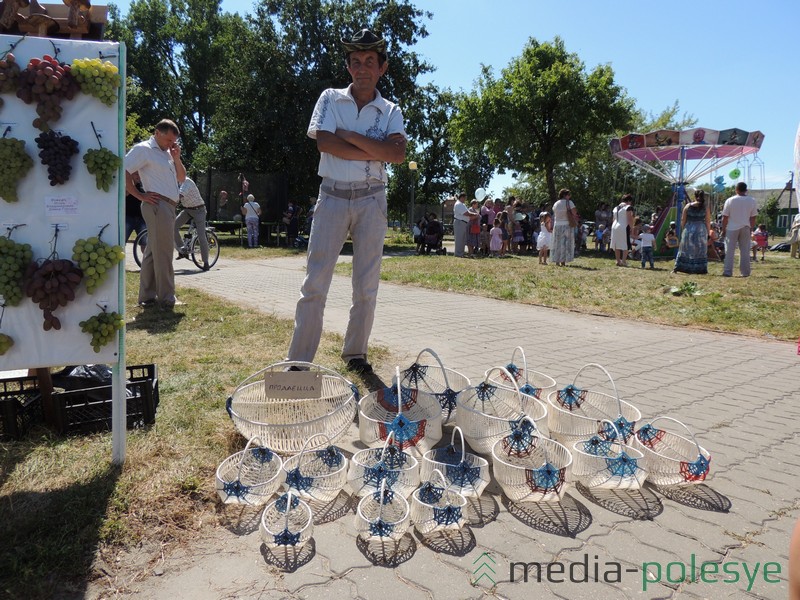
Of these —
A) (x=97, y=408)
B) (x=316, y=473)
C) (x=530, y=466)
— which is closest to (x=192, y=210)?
(x=97, y=408)

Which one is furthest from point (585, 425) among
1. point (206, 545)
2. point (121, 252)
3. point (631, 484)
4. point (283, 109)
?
point (283, 109)

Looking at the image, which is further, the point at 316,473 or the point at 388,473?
the point at 316,473

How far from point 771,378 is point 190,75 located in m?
48.7

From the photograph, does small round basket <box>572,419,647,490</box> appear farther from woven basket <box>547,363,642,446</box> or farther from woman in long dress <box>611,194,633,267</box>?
woman in long dress <box>611,194,633,267</box>

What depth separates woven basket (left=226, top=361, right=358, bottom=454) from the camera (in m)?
2.67

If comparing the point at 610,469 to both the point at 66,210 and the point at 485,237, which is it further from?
the point at 485,237

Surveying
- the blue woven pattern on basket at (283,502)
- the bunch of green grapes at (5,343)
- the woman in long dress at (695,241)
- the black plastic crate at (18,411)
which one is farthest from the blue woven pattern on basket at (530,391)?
the woman in long dress at (695,241)

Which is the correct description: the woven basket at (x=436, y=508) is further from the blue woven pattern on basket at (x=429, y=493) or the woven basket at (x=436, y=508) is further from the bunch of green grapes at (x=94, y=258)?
the bunch of green grapes at (x=94, y=258)

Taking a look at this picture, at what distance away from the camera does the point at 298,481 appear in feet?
7.80

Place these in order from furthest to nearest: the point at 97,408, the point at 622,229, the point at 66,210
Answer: the point at 622,229
the point at 97,408
the point at 66,210

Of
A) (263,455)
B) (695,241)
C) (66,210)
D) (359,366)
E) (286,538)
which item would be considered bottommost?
(286,538)

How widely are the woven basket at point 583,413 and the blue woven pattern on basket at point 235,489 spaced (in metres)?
1.65

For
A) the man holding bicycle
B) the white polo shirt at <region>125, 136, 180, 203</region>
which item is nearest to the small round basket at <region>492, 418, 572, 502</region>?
the white polo shirt at <region>125, 136, 180, 203</region>

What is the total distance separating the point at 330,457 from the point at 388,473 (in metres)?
0.36
